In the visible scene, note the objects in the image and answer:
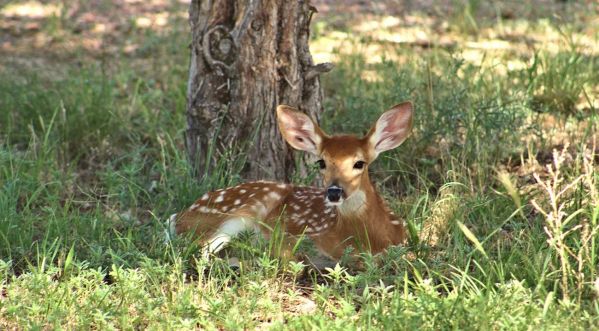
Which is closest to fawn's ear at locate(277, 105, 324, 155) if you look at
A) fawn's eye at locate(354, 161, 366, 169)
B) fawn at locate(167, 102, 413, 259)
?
fawn at locate(167, 102, 413, 259)

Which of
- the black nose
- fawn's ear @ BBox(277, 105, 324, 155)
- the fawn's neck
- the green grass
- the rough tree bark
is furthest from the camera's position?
the rough tree bark

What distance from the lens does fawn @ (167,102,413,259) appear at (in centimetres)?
494

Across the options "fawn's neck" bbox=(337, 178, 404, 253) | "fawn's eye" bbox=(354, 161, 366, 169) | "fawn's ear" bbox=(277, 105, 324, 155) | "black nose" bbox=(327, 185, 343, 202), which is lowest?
"fawn's neck" bbox=(337, 178, 404, 253)

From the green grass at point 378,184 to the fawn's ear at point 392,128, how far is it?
39cm

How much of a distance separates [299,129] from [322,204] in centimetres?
43

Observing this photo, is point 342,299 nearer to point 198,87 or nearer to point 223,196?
point 223,196

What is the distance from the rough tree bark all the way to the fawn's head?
0.62 m

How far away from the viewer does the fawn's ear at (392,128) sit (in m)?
5.06

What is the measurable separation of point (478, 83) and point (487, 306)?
3063 millimetres

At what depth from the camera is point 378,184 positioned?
6.06 meters

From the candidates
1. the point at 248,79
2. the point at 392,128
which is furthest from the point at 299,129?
the point at 248,79

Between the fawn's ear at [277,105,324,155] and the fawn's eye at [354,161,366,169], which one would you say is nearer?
the fawn's eye at [354,161,366,169]

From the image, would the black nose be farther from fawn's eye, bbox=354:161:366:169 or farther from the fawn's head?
fawn's eye, bbox=354:161:366:169

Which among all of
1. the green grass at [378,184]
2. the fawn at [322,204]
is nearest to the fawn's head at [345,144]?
the fawn at [322,204]
